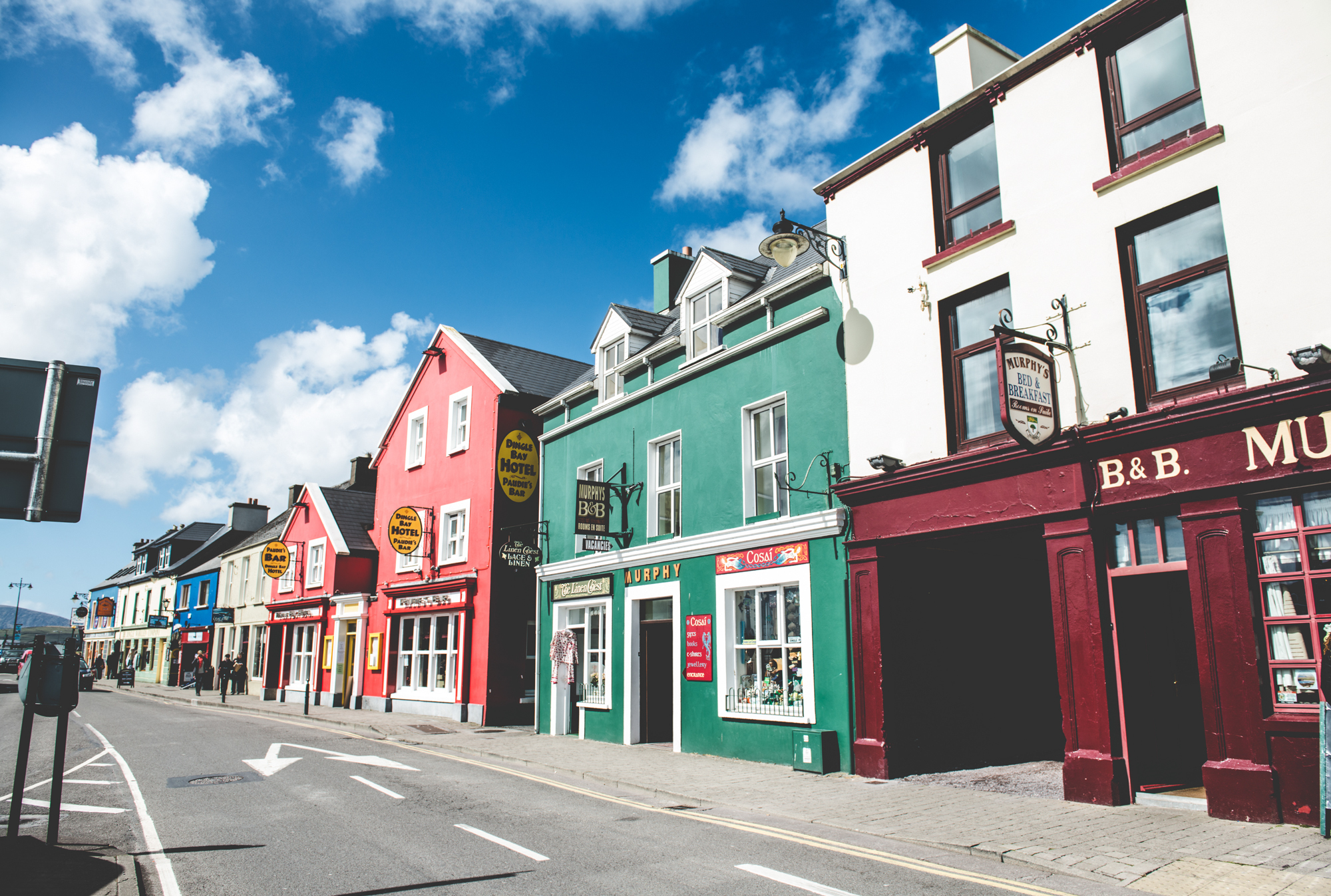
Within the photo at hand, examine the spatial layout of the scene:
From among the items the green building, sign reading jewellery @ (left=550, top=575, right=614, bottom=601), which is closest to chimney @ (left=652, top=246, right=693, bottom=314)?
the green building

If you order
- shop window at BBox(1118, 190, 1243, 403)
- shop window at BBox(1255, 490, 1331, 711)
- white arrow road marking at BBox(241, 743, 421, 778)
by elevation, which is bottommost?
white arrow road marking at BBox(241, 743, 421, 778)

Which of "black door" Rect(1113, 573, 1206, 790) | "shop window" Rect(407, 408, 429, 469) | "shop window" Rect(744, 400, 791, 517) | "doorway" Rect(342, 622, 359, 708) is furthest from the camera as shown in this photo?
"doorway" Rect(342, 622, 359, 708)

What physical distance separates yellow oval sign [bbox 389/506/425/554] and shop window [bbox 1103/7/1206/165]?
21845mm

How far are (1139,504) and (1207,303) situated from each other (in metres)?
2.34

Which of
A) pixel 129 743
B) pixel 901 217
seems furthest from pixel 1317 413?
pixel 129 743

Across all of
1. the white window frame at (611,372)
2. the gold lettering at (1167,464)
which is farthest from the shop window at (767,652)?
the white window frame at (611,372)

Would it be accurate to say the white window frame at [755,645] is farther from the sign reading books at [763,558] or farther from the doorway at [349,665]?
the doorway at [349,665]

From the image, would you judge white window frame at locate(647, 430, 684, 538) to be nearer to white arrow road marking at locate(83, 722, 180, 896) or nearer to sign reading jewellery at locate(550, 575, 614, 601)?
sign reading jewellery at locate(550, 575, 614, 601)

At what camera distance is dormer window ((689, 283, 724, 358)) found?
16.7m

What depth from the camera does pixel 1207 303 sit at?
9.16 meters

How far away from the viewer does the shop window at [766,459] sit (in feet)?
47.8

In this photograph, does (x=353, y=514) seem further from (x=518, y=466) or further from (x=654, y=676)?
(x=654, y=676)

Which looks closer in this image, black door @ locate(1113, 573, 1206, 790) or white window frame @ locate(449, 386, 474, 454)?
black door @ locate(1113, 573, 1206, 790)

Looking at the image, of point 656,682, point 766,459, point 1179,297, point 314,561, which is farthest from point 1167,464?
point 314,561
